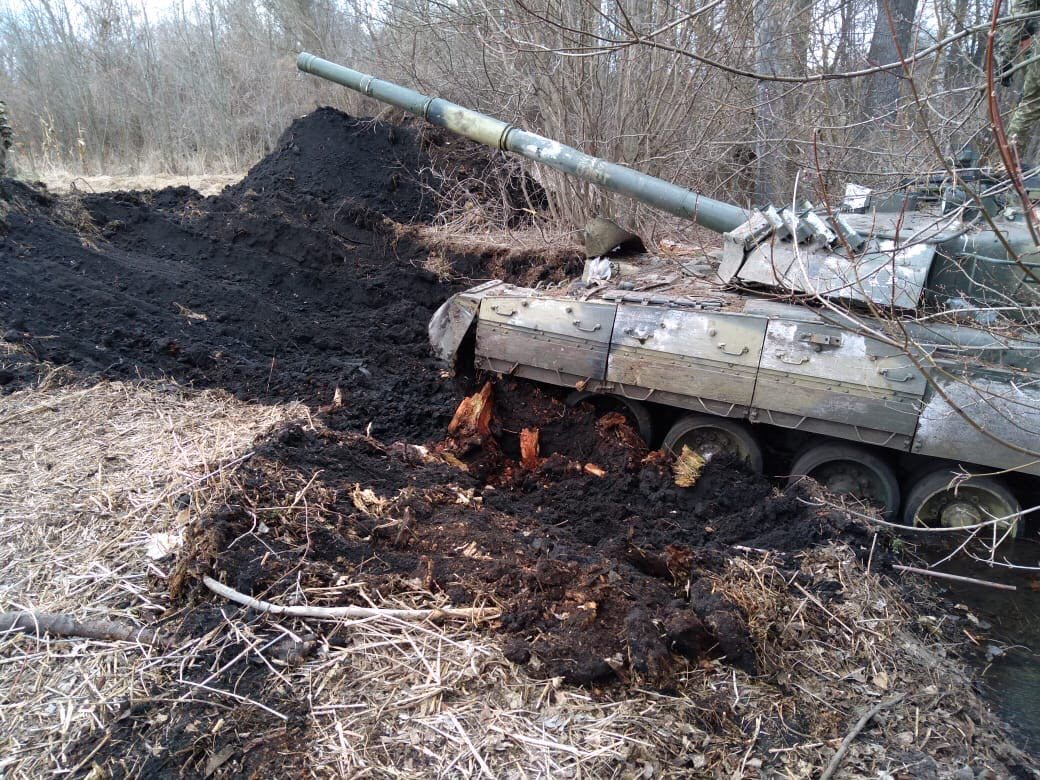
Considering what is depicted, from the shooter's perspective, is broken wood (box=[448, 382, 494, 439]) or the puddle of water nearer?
the puddle of water

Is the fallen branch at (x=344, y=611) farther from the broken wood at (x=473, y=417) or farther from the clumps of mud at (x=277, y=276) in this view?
the broken wood at (x=473, y=417)

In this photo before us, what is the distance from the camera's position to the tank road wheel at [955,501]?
16.8ft

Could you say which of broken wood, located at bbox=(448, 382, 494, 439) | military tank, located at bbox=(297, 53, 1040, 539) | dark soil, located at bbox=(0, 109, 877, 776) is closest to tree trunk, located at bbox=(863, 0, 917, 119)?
military tank, located at bbox=(297, 53, 1040, 539)

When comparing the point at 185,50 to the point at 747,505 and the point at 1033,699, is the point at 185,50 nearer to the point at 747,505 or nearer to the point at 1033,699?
the point at 747,505

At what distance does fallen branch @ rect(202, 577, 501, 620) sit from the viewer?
350 cm

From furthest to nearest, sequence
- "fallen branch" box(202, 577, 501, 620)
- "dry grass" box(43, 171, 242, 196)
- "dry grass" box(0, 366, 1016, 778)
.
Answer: "dry grass" box(43, 171, 242, 196), "fallen branch" box(202, 577, 501, 620), "dry grass" box(0, 366, 1016, 778)

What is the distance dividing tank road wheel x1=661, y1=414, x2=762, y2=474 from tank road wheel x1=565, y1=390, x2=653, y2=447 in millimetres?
191

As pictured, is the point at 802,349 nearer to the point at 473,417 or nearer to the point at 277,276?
the point at 473,417

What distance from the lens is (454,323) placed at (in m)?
6.25

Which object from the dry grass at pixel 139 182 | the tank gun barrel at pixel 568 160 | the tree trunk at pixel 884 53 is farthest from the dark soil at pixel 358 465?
the tree trunk at pixel 884 53

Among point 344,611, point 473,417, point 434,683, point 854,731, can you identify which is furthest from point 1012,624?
point 344,611

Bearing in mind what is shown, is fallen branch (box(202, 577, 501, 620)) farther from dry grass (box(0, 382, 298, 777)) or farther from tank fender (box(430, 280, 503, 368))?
tank fender (box(430, 280, 503, 368))

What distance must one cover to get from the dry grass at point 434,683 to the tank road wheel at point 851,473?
3.67ft

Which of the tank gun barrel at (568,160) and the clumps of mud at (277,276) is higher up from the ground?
the tank gun barrel at (568,160)
